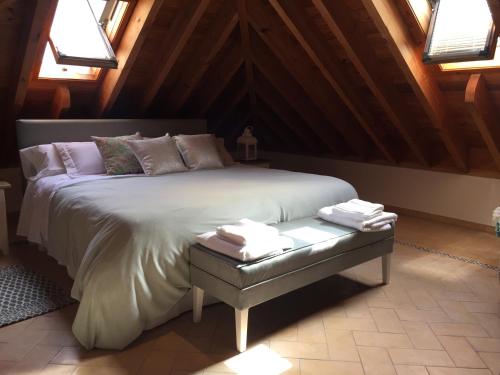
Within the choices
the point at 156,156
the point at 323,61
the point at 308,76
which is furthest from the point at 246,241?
the point at 308,76

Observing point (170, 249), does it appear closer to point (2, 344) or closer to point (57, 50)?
point (2, 344)

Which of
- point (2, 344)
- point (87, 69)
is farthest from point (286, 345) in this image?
point (87, 69)

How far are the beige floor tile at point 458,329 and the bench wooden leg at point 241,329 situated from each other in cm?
109

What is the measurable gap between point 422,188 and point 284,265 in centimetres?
302

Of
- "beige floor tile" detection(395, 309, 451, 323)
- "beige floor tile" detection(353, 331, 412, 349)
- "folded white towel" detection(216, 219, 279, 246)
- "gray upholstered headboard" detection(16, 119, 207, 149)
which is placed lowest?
"beige floor tile" detection(395, 309, 451, 323)

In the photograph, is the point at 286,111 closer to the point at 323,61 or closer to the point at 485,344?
the point at 323,61

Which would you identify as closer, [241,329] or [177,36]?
[241,329]

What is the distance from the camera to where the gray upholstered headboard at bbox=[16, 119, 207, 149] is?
400 centimetres

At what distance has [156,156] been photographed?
3.88m

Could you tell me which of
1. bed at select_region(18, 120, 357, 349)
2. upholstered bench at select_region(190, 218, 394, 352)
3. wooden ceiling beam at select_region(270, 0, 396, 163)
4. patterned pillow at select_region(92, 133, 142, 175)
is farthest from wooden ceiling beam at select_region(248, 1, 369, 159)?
upholstered bench at select_region(190, 218, 394, 352)

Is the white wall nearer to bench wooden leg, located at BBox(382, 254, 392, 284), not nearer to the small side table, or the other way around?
bench wooden leg, located at BBox(382, 254, 392, 284)

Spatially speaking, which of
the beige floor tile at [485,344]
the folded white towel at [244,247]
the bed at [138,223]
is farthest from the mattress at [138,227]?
the beige floor tile at [485,344]

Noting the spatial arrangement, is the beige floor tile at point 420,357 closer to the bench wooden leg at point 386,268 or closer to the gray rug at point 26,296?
the bench wooden leg at point 386,268

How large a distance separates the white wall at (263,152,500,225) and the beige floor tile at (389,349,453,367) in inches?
97.7
